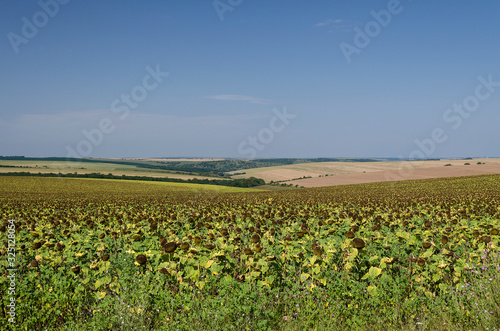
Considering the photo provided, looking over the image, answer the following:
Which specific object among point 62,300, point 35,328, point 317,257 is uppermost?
point 317,257

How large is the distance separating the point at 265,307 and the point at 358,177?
66274 millimetres

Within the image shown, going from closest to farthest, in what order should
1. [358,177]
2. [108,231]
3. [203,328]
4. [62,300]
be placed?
[203,328], [62,300], [108,231], [358,177]

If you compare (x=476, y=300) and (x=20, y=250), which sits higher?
(x=20, y=250)

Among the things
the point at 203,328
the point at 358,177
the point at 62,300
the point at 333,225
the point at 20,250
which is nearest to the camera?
Answer: the point at 203,328

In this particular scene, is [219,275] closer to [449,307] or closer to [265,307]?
[265,307]

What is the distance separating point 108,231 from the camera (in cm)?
776

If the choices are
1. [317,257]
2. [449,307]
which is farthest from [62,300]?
[449,307]

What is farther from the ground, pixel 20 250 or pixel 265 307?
pixel 20 250

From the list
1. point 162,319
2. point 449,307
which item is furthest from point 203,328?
point 449,307

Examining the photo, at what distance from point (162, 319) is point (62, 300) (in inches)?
62.1

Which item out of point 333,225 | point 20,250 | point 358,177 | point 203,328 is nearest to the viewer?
point 203,328

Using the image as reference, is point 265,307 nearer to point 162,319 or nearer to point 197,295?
point 197,295

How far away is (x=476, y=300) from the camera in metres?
4.86

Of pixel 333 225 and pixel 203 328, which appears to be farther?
pixel 333 225
